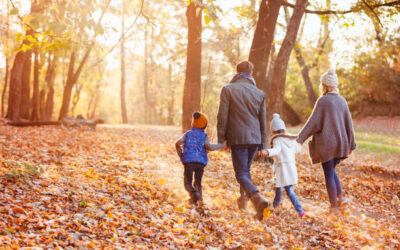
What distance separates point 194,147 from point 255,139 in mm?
956

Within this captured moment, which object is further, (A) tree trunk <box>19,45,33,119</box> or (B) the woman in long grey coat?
(A) tree trunk <box>19,45,33,119</box>

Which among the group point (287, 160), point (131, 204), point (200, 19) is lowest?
point (131, 204)

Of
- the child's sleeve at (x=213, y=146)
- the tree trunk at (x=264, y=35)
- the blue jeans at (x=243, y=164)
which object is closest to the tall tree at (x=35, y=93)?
the tree trunk at (x=264, y=35)

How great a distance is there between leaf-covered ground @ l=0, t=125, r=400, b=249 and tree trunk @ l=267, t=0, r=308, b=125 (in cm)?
193

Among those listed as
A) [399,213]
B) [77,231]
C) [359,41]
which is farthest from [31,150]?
[359,41]

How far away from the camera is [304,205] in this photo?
7883 mm

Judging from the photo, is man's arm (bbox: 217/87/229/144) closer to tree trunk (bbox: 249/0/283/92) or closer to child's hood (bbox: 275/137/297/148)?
child's hood (bbox: 275/137/297/148)

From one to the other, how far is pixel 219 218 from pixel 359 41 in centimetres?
2267

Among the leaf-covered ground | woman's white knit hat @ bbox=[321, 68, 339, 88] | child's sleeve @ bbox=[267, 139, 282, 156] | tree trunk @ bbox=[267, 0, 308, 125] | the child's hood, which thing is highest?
tree trunk @ bbox=[267, 0, 308, 125]

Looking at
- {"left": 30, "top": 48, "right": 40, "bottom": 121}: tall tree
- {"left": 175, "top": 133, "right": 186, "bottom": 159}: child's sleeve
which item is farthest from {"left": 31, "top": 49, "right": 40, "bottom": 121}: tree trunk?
{"left": 175, "top": 133, "right": 186, "bottom": 159}: child's sleeve

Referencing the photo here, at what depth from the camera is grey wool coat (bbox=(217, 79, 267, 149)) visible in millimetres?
5824

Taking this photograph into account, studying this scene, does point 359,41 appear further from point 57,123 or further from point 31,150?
point 31,150

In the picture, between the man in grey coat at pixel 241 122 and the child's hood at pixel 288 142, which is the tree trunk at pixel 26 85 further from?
the child's hood at pixel 288 142

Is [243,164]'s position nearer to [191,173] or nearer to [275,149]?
[275,149]
